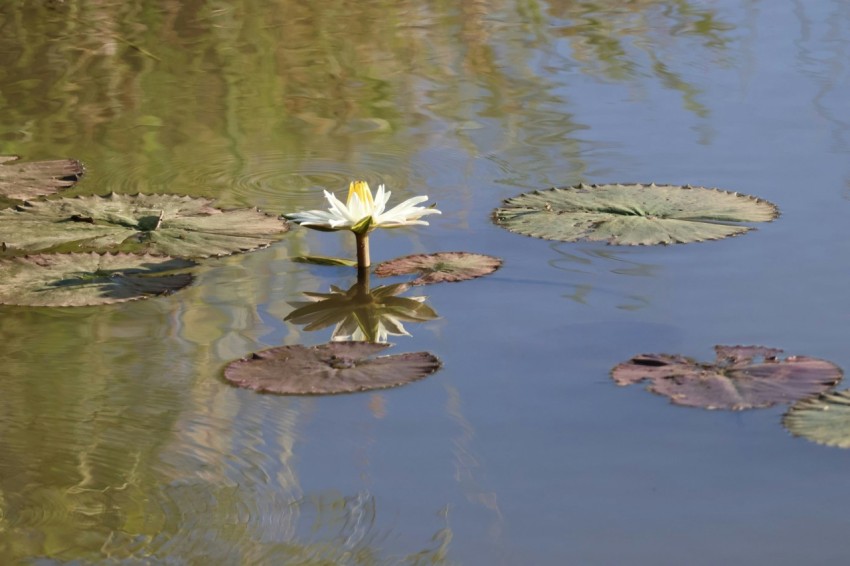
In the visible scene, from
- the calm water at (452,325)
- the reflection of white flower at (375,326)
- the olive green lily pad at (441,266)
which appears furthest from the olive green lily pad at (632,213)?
the reflection of white flower at (375,326)

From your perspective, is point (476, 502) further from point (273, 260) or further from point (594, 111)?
point (594, 111)

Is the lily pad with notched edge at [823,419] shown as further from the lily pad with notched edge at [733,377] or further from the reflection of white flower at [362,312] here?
the reflection of white flower at [362,312]

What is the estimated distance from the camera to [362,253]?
8.02ft

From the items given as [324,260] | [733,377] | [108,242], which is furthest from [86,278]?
[733,377]

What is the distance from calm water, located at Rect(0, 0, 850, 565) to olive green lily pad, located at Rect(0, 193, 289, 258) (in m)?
0.08

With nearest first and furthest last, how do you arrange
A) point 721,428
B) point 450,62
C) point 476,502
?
1. point 476,502
2. point 721,428
3. point 450,62

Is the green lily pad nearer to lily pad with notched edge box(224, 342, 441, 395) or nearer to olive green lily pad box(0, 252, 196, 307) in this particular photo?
olive green lily pad box(0, 252, 196, 307)

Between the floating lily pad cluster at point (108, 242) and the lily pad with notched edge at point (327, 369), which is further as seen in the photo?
the floating lily pad cluster at point (108, 242)

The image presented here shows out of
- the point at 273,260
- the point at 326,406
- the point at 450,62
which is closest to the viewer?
the point at 326,406

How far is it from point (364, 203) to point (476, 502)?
90 centimetres

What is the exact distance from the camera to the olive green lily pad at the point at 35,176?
10.0 ft

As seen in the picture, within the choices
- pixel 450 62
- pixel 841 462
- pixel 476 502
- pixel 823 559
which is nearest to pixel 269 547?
pixel 476 502

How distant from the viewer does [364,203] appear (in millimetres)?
2391

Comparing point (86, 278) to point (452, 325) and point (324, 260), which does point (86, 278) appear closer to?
point (324, 260)
